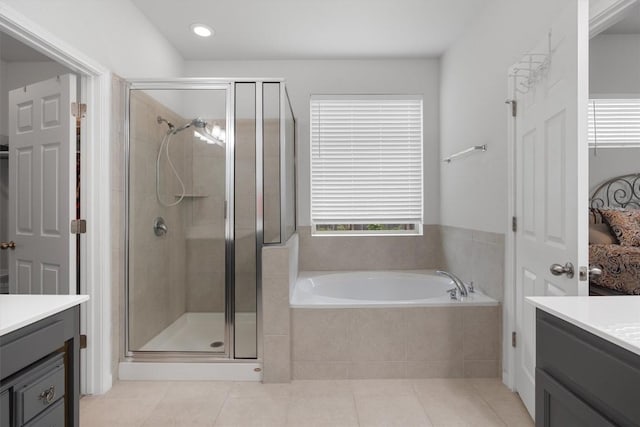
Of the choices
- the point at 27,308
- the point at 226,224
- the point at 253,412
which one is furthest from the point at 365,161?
the point at 27,308

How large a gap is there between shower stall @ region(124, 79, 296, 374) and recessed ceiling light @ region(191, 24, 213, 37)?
0.79 meters

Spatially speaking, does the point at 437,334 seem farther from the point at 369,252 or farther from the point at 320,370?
the point at 369,252

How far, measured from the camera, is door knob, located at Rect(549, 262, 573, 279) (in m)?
1.49

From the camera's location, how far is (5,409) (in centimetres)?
102

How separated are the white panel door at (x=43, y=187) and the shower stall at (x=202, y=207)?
35 centimetres

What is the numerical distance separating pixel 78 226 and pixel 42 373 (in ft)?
4.00

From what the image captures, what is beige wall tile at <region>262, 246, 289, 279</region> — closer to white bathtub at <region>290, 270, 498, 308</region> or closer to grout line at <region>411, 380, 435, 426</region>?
white bathtub at <region>290, 270, 498, 308</region>

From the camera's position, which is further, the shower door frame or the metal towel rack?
the metal towel rack

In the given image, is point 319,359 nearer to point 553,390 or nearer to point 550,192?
point 553,390

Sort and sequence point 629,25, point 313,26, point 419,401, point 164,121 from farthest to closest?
point 313,26 → point 629,25 → point 164,121 → point 419,401

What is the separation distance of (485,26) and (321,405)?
2738mm

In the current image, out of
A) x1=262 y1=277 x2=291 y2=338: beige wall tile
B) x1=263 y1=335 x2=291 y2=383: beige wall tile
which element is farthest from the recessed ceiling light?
x1=263 y1=335 x2=291 y2=383: beige wall tile

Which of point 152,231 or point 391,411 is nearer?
point 391,411

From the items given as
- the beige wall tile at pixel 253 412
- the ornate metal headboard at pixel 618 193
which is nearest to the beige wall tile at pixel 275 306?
the beige wall tile at pixel 253 412
